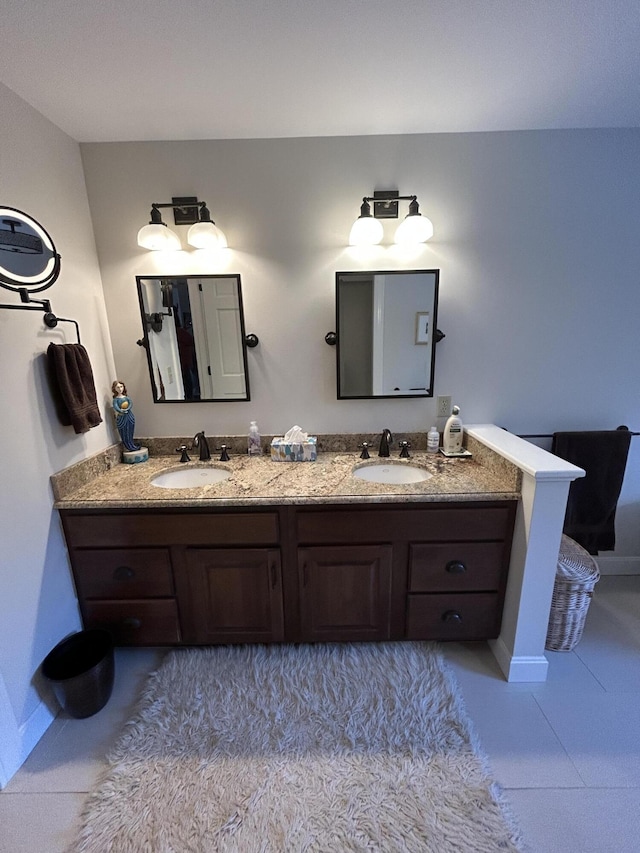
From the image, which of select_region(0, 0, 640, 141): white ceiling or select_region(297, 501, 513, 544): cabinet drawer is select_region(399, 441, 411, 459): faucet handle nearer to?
select_region(297, 501, 513, 544): cabinet drawer

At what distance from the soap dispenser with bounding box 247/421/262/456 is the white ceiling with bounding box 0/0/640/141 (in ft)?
4.51

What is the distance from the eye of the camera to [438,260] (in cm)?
172

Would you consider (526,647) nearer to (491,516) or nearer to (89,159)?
(491,516)

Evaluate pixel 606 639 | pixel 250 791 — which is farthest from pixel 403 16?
pixel 606 639

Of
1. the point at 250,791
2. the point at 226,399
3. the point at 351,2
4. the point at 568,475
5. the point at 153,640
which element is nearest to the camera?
the point at 351,2

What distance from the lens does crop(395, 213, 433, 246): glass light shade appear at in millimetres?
1568

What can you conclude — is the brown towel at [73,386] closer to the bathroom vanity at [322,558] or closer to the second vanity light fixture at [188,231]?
the bathroom vanity at [322,558]

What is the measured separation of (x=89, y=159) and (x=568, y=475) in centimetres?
247

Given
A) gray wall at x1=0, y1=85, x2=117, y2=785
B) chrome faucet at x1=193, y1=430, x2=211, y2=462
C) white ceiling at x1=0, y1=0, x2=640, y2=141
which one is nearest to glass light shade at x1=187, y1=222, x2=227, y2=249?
white ceiling at x1=0, y1=0, x2=640, y2=141

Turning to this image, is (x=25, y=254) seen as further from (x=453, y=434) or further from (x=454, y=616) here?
(x=454, y=616)

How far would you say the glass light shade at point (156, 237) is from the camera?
1.58 meters

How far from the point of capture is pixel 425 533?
144 cm

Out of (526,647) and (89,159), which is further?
(89,159)

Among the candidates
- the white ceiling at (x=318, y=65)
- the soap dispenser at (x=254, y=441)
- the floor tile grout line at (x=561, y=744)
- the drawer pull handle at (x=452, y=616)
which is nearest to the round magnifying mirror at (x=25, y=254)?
the white ceiling at (x=318, y=65)
